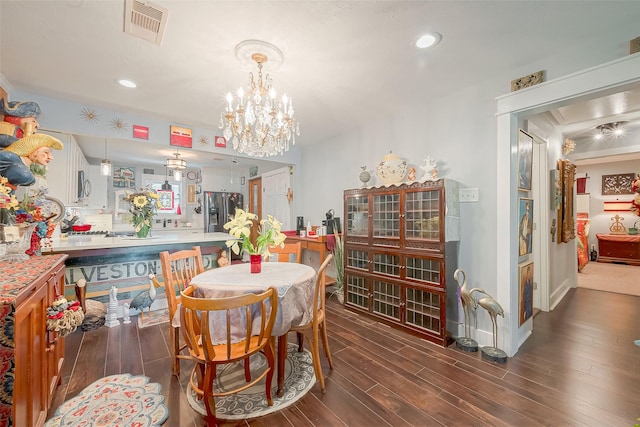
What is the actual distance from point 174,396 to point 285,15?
2642 mm

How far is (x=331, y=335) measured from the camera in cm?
268

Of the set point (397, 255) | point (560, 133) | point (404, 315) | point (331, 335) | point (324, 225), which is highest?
point (560, 133)

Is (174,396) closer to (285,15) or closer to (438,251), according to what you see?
(438,251)

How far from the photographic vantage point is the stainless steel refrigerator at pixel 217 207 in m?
6.32

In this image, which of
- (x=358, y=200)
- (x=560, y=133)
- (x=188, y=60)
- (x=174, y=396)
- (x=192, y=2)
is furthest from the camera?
(x=560, y=133)

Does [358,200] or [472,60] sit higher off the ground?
[472,60]

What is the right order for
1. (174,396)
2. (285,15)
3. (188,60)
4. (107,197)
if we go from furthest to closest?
(107,197) → (188,60) → (174,396) → (285,15)

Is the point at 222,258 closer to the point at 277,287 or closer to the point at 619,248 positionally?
the point at 277,287

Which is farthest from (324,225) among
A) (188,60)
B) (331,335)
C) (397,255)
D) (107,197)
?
(107,197)

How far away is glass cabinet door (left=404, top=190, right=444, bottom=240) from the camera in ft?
8.44

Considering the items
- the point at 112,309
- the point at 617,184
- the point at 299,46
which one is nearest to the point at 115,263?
the point at 112,309

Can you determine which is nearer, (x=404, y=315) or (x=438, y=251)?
(x=438, y=251)

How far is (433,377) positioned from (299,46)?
2718 millimetres

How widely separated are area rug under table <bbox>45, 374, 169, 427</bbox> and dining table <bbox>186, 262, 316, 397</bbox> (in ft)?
2.47
